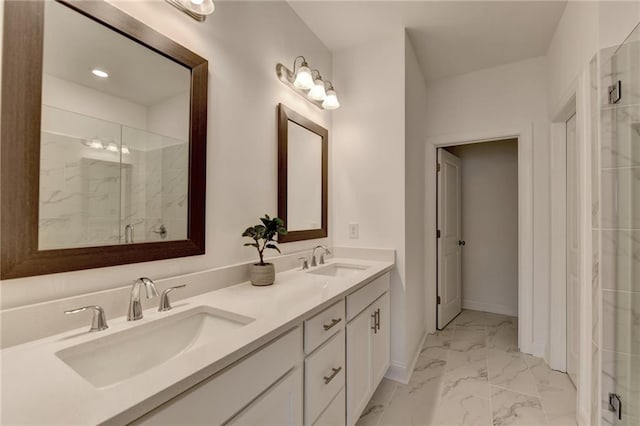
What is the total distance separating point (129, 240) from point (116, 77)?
592mm

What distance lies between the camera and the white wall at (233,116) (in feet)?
3.83

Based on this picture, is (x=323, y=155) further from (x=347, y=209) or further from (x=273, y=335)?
(x=273, y=335)

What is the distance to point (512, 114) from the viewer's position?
2.63 meters

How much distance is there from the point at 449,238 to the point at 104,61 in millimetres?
3208

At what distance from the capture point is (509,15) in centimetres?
204

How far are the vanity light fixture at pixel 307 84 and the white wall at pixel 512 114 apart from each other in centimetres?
138

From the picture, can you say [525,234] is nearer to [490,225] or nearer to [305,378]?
[490,225]

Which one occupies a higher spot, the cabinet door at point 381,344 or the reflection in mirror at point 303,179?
the reflection in mirror at point 303,179

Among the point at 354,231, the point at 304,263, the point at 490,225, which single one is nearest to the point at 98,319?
the point at 304,263

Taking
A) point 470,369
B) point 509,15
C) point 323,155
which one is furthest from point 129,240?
point 509,15

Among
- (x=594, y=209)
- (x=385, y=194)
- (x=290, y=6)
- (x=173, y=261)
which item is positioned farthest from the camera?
(x=385, y=194)

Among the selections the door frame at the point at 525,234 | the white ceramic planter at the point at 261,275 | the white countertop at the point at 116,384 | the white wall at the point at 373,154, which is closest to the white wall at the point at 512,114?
the door frame at the point at 525,234

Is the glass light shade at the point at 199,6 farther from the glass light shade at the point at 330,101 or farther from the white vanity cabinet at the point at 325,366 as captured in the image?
the white vanity cabinet at the point at 325,366

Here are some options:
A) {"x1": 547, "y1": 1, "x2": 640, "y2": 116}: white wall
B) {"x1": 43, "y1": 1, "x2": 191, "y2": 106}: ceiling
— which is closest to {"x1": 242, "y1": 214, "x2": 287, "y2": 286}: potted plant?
{"x1": 43, "y1": 1, "x2": 191, "y2": 106}: ceiling
